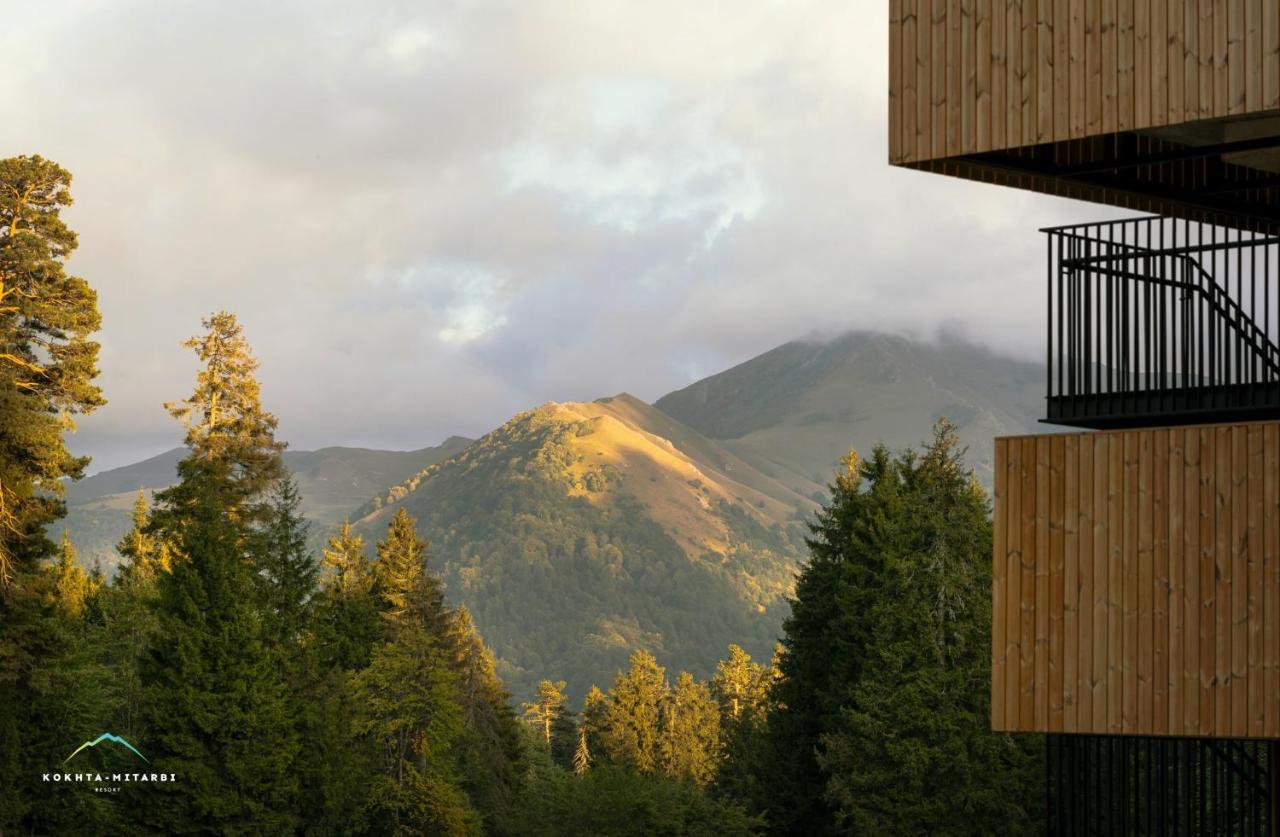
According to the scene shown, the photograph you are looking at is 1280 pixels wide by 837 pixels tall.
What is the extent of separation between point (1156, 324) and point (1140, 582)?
2722 mm

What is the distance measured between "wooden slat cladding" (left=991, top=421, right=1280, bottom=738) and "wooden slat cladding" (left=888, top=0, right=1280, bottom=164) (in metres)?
2.56

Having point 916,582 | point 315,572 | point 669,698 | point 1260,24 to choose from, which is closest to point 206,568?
point 315,572

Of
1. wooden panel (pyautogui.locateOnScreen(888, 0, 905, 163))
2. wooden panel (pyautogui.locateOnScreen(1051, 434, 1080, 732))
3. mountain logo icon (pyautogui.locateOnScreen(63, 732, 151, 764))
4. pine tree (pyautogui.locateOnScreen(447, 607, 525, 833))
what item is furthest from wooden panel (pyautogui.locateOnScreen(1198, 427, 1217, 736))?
pine tree (pyautogui.locateOnScreen(447, 607, 525, 833))

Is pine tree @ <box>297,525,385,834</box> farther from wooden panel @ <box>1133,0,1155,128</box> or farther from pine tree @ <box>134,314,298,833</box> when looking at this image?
wooden panel @ <box>1133,0,1155,128</box>

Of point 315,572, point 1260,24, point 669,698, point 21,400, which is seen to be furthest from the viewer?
point 669,698

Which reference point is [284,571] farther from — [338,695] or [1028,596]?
[1028,596]

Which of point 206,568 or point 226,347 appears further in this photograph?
point 226,347

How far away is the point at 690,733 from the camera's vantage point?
98.1 meters

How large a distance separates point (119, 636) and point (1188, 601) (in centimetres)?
5248

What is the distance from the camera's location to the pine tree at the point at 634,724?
9381cm

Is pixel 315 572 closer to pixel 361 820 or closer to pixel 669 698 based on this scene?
pixel 361 820

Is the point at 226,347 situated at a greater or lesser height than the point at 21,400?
greater

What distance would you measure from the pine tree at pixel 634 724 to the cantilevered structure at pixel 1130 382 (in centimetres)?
7820

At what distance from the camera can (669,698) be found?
344 ft
